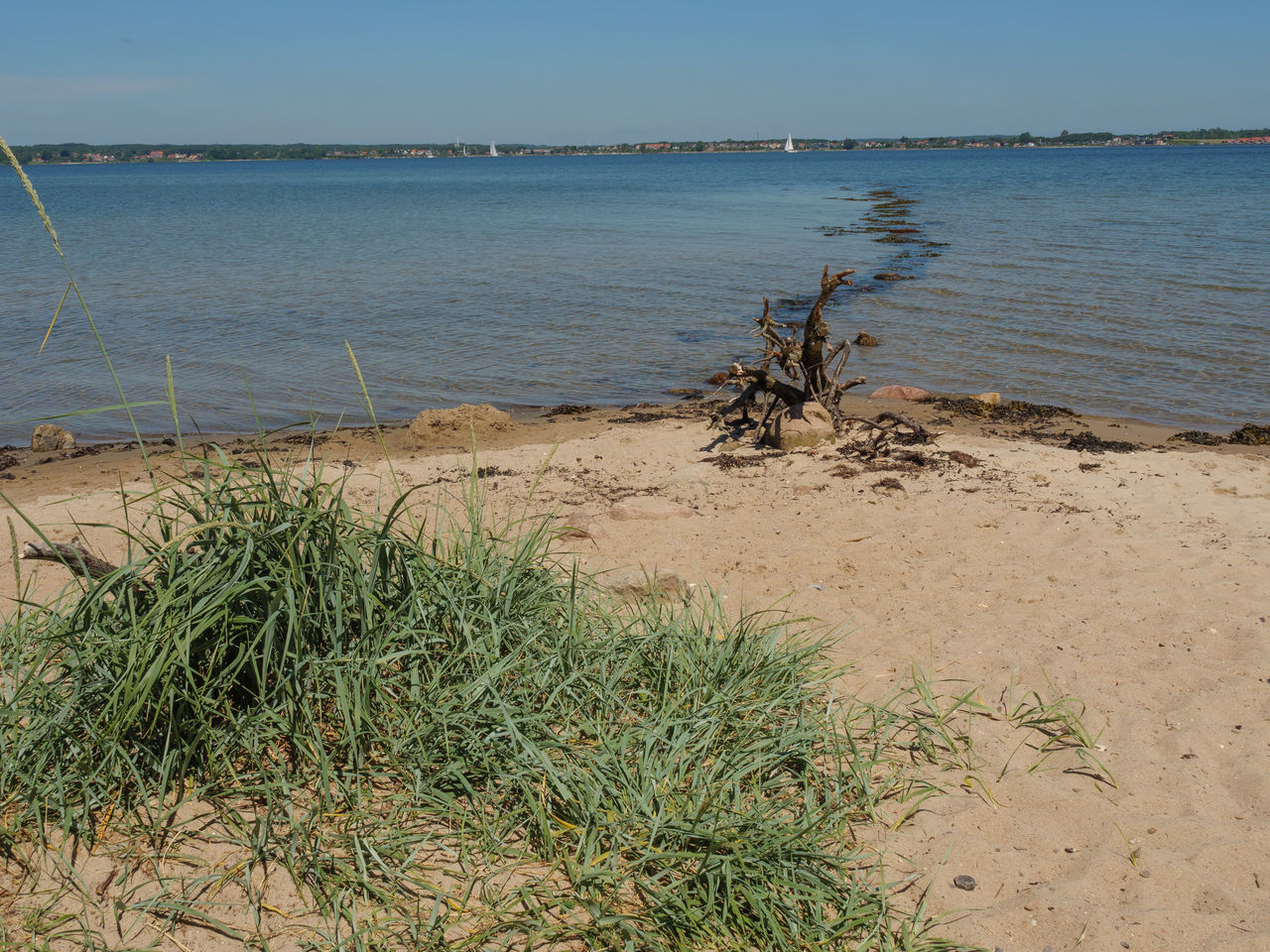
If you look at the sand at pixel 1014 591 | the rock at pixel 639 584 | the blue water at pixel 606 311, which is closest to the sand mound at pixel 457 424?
the sand at pixel 1014 591

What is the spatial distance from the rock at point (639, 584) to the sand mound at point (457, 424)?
14.2 feet

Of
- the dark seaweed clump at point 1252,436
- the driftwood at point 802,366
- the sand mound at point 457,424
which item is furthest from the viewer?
the sand mound at point 457,424

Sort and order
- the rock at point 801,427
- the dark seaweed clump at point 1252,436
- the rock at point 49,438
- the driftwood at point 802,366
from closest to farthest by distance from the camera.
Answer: the rock at point 801,427, the driftwood at point 802,366, the dark seaweed clump at point 1252,436, the rock at point 49,438

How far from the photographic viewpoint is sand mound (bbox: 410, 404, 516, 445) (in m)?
8.67

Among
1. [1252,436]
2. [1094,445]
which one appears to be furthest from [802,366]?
[1252,436]

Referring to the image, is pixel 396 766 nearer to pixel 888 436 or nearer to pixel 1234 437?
pixel 888 436

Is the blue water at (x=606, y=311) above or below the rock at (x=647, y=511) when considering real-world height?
above

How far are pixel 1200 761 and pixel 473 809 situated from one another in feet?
9.03

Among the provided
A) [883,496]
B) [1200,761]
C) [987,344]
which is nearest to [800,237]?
[987,344]

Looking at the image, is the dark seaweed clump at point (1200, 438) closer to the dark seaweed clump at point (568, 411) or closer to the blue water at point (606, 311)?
the blue water at point (606, 311)

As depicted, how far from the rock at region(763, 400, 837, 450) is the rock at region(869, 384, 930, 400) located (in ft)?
7.91

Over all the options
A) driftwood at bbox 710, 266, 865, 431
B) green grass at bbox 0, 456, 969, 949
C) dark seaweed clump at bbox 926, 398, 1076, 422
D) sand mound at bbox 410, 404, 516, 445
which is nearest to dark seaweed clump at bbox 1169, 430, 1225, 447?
dark seaweed clump at bbox 926, 398, 1076, 422

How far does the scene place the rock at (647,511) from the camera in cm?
612

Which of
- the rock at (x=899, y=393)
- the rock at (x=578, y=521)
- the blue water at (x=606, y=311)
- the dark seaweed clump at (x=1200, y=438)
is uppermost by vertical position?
the blue water at (x=606, y=311)
